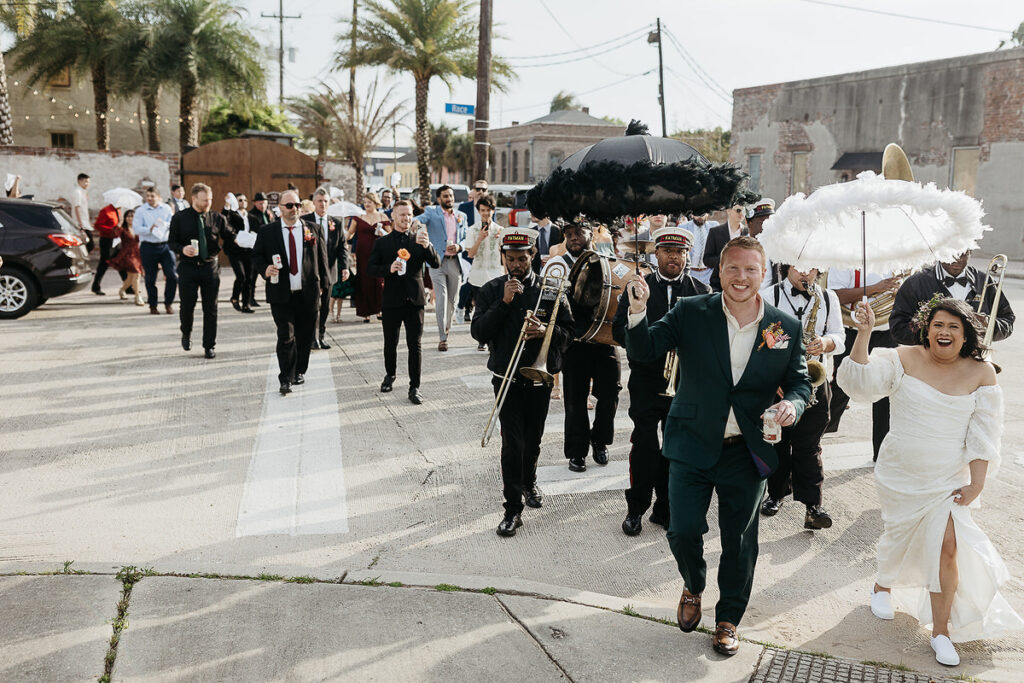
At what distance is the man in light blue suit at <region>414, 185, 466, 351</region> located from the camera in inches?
446

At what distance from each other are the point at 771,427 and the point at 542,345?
1.91 meters

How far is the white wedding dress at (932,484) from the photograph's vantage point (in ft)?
13.8

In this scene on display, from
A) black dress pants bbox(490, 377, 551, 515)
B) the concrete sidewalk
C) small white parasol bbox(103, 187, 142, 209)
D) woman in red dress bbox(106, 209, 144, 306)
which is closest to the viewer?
the concrete sidewalk

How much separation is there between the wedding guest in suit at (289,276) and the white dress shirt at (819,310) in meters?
4.83

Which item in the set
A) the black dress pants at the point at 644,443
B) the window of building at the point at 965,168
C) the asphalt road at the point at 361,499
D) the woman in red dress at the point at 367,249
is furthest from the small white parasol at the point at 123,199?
the window of building at the point at 965,168

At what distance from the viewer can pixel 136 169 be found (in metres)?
20.7

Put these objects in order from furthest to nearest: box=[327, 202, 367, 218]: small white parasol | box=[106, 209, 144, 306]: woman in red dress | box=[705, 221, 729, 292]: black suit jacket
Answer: box=[106, 209, 144, 306]: woman in red dress
box=[327, 202, 367, 218]: small white parasol
box=[705, 221, 729, 292]: black suit jacket

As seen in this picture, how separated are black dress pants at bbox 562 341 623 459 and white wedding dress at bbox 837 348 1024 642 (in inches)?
94.8

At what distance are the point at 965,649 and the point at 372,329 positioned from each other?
989 cm

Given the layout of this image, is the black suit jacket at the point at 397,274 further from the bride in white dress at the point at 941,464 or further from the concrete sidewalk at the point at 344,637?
the bride in white dress at the point at 941,464

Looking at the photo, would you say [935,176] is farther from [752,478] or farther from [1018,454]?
[752,478]

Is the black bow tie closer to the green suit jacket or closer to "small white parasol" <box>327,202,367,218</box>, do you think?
the green suit jacket

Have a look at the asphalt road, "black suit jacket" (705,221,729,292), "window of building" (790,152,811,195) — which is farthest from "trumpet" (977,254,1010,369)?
"window of building" (790,152,811,195)

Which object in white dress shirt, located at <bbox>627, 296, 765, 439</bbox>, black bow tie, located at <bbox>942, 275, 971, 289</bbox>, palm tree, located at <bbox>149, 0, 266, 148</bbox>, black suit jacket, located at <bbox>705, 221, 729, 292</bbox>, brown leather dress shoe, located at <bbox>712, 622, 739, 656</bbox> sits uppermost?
palm tree, located at <bbox>149, 0, 266, 148</bbox>
